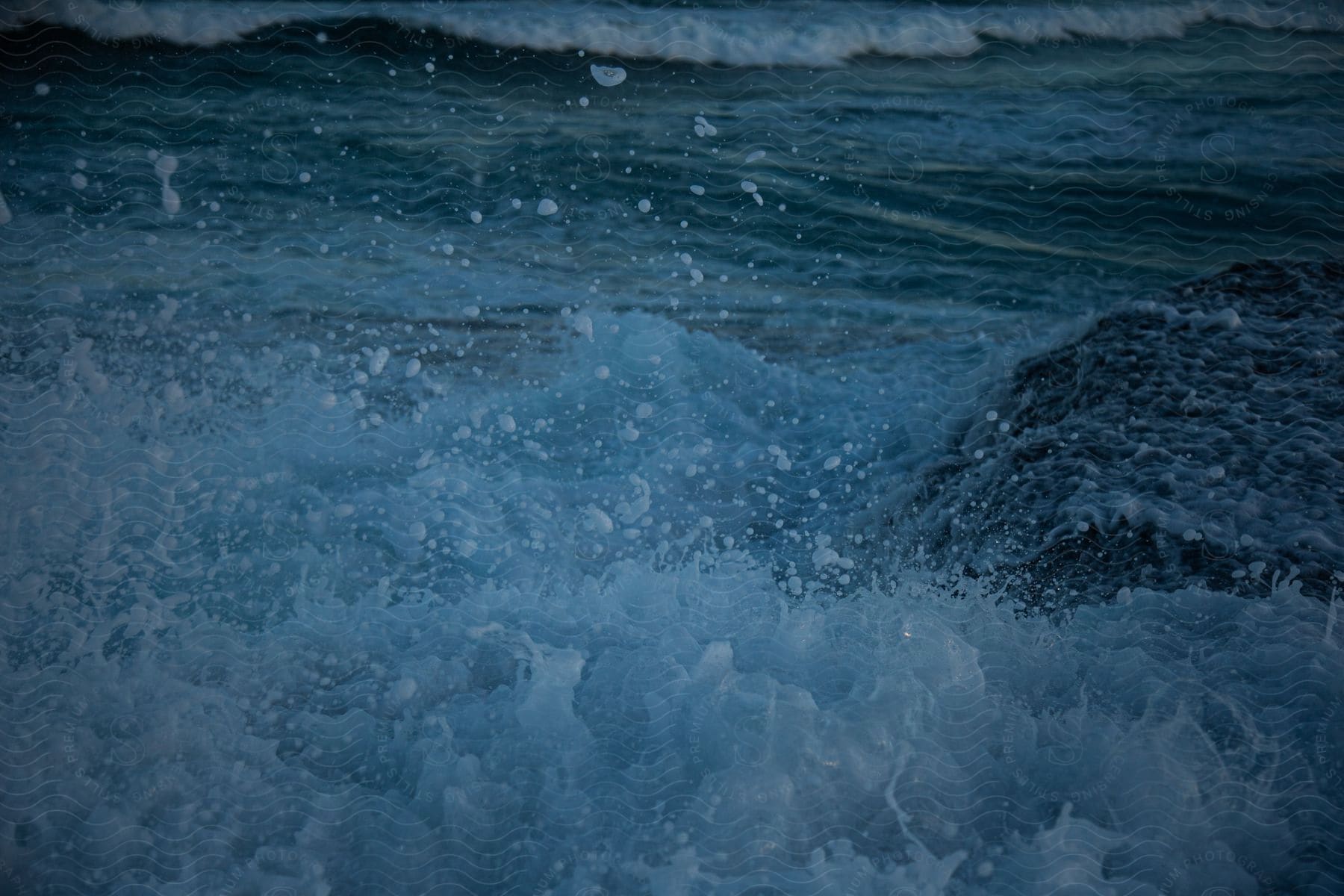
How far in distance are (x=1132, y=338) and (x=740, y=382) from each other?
0.70m

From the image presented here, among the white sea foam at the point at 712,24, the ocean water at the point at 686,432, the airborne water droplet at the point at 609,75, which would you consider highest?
the white sea foam at the point at 712,24

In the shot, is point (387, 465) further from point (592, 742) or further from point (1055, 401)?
point (1055, 401)

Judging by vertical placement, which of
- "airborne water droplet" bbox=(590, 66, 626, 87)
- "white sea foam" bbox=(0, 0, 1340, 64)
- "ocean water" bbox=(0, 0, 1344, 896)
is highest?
"white sea foam" bbox=(0, 0, 1340, 64)

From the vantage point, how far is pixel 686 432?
65.2 inches

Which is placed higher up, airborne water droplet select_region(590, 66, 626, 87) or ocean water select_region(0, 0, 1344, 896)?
airborne water droplet select_region(590, 66, 626, 87)

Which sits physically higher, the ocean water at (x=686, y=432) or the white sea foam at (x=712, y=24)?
the white sea foam at (x=712, y=24)

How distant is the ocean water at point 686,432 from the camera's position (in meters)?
1.56

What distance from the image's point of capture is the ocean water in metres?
1.56

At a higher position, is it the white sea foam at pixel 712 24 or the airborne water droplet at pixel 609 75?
the white sea foam at pixel 712 24

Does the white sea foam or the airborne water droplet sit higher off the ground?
the white sea foam

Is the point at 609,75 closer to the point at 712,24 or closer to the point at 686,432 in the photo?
the point at 712,24

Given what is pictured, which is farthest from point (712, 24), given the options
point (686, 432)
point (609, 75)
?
point (686, 432)

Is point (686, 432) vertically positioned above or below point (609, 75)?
below

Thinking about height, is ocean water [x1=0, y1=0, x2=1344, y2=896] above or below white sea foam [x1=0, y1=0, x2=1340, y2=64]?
below
